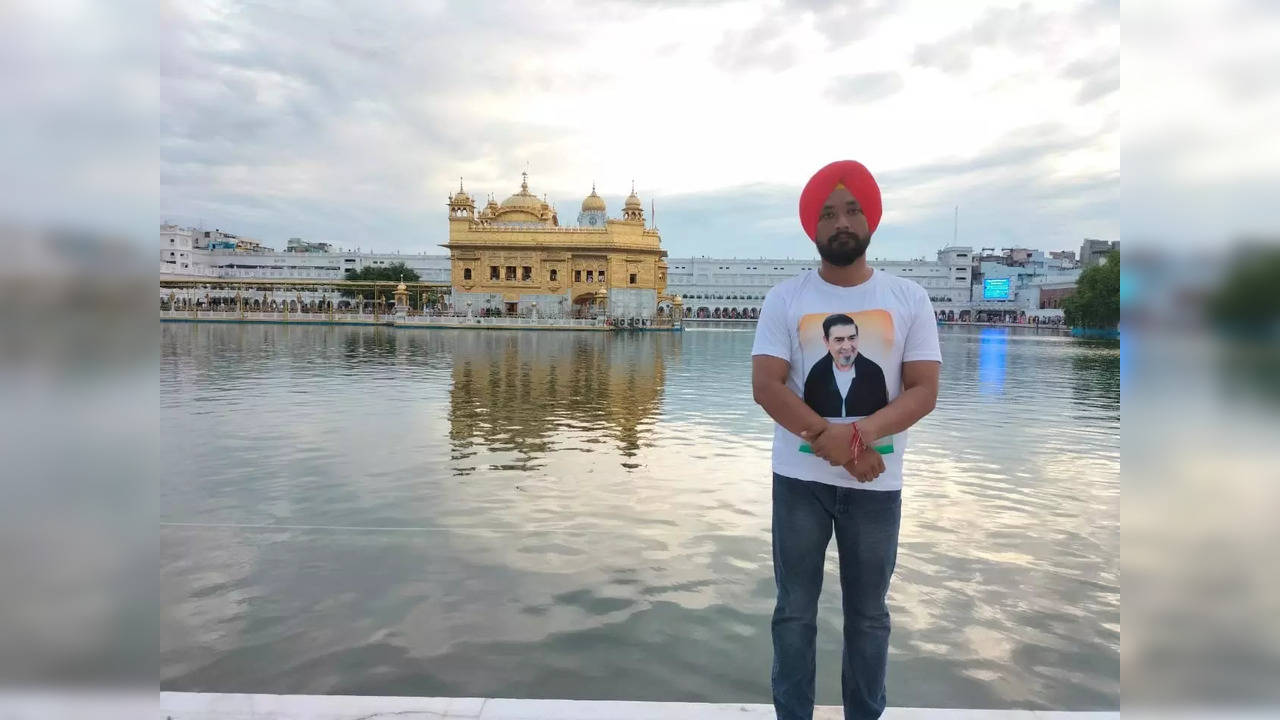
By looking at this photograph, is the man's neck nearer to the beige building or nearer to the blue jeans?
the blue jeans

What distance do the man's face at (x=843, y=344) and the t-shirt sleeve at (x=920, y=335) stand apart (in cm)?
20

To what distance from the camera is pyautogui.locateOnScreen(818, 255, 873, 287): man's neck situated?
247 cm

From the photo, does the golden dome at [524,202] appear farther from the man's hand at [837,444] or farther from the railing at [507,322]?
the man's hand at [837,444]

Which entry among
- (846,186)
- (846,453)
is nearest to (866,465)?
(846,453)

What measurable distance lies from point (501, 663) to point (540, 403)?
9285mm

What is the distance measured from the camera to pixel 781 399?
2.41m

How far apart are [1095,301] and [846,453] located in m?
63.5

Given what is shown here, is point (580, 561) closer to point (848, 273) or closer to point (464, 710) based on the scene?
point (464, 710)

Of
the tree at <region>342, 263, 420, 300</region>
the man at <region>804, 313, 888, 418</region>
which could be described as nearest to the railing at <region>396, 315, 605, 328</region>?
the tree at <region>342, 263, 420, 300</region>

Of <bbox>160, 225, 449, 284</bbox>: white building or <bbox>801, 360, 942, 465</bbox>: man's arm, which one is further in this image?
<bbox>160, 225, 449, 284</bbox>: white building

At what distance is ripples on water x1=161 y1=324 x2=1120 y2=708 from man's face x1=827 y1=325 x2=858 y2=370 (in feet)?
5.58

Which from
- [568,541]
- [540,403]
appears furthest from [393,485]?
[540,403]
